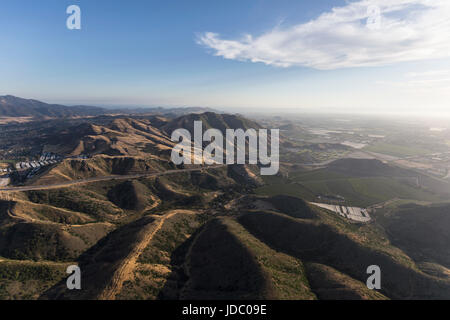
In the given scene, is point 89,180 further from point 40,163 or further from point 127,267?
point 127,267

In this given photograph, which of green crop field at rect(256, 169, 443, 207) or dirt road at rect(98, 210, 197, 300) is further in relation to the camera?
green crop field at rect(256, 169, 443, 207)

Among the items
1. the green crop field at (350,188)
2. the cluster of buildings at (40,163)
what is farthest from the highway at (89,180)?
the green crop field at (350,188)

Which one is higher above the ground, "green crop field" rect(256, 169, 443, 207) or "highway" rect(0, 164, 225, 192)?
"highway" rect(0, 164, 225, 192)

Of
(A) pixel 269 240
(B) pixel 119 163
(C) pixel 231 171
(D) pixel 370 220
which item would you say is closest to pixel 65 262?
(A) pixel 269 240

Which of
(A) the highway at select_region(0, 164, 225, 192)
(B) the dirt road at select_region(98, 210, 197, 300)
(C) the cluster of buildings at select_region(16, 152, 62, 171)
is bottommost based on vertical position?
(B) the dirt road at select_region(98, 210, 197, 300)

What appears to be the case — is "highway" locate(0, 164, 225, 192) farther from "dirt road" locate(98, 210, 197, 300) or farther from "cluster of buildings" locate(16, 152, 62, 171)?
"dirt road" locate(98, 210, 197, 300)

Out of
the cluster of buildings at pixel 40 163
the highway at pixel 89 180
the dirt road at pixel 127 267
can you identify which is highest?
the cluster of buildings at pixel 40 163

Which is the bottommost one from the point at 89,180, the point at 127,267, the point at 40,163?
the point at 127,267

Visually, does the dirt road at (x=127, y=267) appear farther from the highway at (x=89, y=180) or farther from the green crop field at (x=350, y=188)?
the green crop field at (x=350, y=188)

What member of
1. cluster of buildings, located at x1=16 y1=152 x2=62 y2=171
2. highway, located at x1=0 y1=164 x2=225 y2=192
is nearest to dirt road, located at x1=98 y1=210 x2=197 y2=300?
highway, located at x1=0 y1=164 x2=225 y2=192

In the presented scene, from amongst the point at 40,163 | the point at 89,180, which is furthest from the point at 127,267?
the point at 40,163

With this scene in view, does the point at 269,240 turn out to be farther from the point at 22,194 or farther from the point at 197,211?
the point at 22,194
